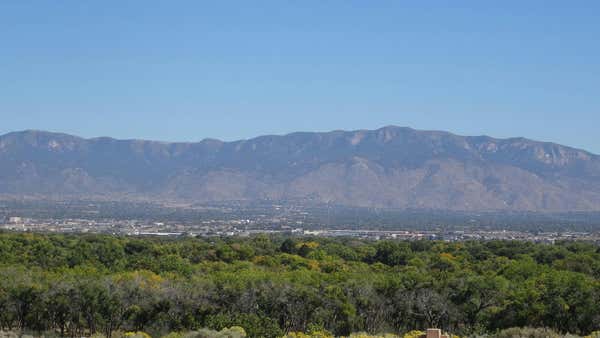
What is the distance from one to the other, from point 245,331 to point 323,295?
12.2 metres

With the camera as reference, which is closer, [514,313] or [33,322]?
[514,313]

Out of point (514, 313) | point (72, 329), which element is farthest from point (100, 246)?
point (514, 313)

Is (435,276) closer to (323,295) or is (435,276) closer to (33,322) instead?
(323,295)

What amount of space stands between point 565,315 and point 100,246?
43348 mm

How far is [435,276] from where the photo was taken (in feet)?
180

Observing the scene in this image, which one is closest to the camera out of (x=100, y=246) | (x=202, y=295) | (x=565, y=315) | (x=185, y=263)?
(x=565, y=315)

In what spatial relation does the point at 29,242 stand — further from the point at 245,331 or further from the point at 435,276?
the point at 245,331

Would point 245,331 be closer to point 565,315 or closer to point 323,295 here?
point 323,295

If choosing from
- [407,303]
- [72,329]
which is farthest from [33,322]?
[407,303]

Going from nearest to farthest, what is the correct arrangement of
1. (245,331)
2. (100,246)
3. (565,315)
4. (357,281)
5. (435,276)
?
(245,331) < (565,315) < (357,281) < (435,276) < (100,246)

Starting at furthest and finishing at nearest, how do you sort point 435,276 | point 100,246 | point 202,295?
point 100,246 → point 435,276 → point 202,295

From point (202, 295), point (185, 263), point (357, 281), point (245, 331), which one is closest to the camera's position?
point (245, 331)

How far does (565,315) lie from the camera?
44.7 metres

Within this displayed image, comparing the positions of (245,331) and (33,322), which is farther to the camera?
(33,322)
